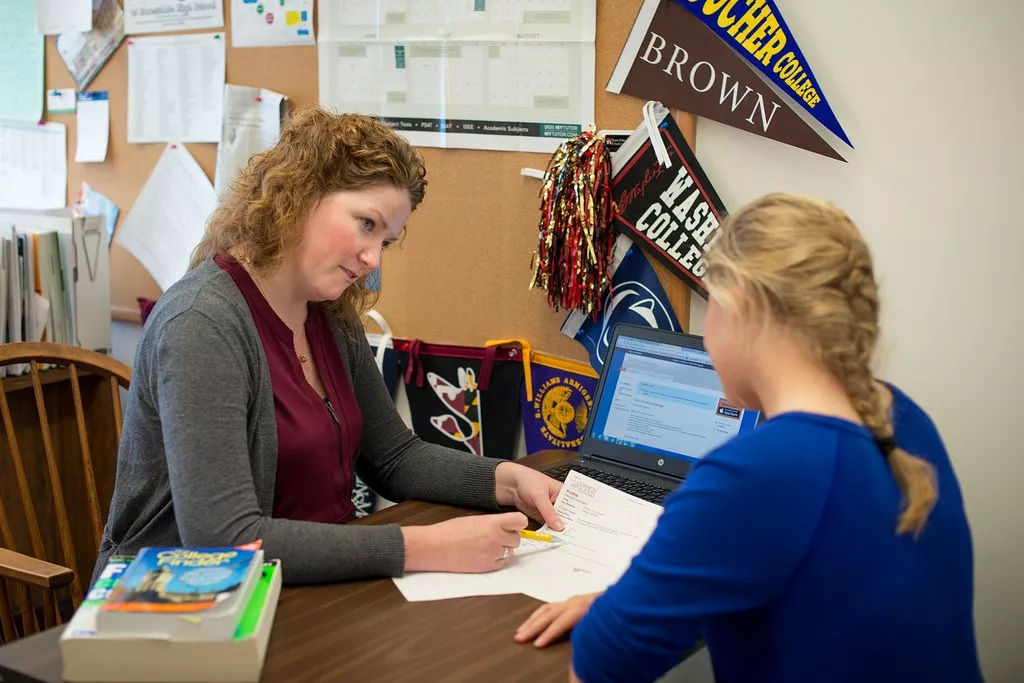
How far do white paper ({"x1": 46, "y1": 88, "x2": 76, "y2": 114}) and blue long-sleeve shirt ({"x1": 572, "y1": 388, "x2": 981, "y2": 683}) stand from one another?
235 centimetres

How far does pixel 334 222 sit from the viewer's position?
1.39m

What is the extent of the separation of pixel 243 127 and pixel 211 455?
4.46 ft

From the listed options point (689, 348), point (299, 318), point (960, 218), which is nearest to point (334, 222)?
point (299, 318)

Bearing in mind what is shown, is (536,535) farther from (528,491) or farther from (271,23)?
(271,23)

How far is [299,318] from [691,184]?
2.36 feet

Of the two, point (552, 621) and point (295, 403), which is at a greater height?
point (295, 403)

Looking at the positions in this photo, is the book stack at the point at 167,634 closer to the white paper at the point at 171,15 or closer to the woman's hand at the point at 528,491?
the woman's hand at the point at 528,491

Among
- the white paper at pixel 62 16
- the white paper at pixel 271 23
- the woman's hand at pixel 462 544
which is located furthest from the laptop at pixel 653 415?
the white paper at pixel 62 16

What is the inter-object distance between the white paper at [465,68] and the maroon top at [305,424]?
650 millimetres

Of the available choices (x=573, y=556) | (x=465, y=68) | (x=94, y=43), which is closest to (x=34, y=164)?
(x=94, y=43)

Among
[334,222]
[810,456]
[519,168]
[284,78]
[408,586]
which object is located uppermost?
[284,78]

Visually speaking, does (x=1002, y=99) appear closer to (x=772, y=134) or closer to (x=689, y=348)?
(x=772, y=134)

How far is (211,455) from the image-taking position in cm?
118

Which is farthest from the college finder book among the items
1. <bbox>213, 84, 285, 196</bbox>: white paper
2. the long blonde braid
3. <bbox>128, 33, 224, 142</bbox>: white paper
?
<bbox>128, 33, 224, 142</bbox>: white paper
